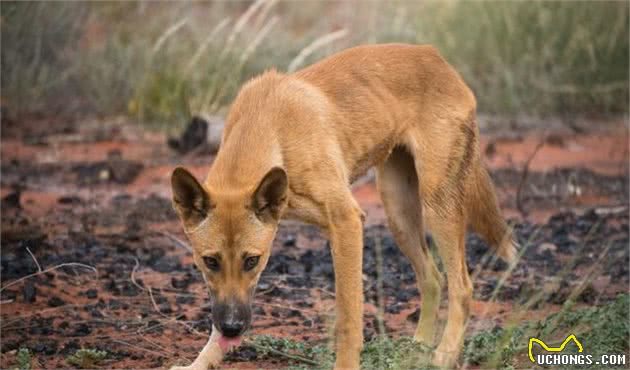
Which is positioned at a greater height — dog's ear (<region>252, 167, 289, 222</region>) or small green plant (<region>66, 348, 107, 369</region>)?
dog's ear (<region>252, 167, 289, 222</region>)

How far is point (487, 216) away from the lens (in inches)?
279

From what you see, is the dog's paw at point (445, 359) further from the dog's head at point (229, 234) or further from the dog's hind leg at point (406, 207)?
the dog's head at point (229, 234)

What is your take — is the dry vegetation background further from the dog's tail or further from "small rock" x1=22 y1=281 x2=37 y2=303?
the dog's tail

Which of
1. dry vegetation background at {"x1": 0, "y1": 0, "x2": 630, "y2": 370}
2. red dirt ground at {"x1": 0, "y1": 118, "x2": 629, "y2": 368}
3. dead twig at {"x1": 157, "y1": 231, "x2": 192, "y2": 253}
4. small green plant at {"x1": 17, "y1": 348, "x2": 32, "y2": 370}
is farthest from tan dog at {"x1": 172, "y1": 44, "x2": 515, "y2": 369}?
dead twig at {"x1": 157, "y1": 231, "x2": 192, "y2": 253}

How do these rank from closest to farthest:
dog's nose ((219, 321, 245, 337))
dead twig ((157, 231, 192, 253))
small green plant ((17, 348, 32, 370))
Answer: dog's nose ((219, 321, 245, 337)) → small green plant ((17, 348, 32, 370)) → dead twig ((157, 231, 192, 253))

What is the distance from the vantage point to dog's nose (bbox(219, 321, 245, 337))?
5410 millimetres

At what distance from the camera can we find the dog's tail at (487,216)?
7.01 metres

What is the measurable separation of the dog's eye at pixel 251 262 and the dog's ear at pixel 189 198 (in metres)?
0.29

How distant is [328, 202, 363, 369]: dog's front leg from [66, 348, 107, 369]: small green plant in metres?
1.25

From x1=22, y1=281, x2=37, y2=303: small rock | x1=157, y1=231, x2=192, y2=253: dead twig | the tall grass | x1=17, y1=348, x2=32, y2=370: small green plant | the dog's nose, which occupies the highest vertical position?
the dog's nose

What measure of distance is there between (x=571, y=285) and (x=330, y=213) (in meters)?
2.59

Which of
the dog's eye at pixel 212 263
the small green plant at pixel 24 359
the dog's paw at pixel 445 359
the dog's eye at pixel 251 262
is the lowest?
the dog's paw at pixel 445 359

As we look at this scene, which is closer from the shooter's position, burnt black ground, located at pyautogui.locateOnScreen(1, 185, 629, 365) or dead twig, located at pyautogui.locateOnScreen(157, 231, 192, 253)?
burnt black ground, located at pyautogui.locateOnScreen(1, 185, 629, 365)

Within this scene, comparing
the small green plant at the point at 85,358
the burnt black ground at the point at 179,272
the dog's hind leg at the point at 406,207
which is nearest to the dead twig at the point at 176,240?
the burnt black ground at the point at 179,272
